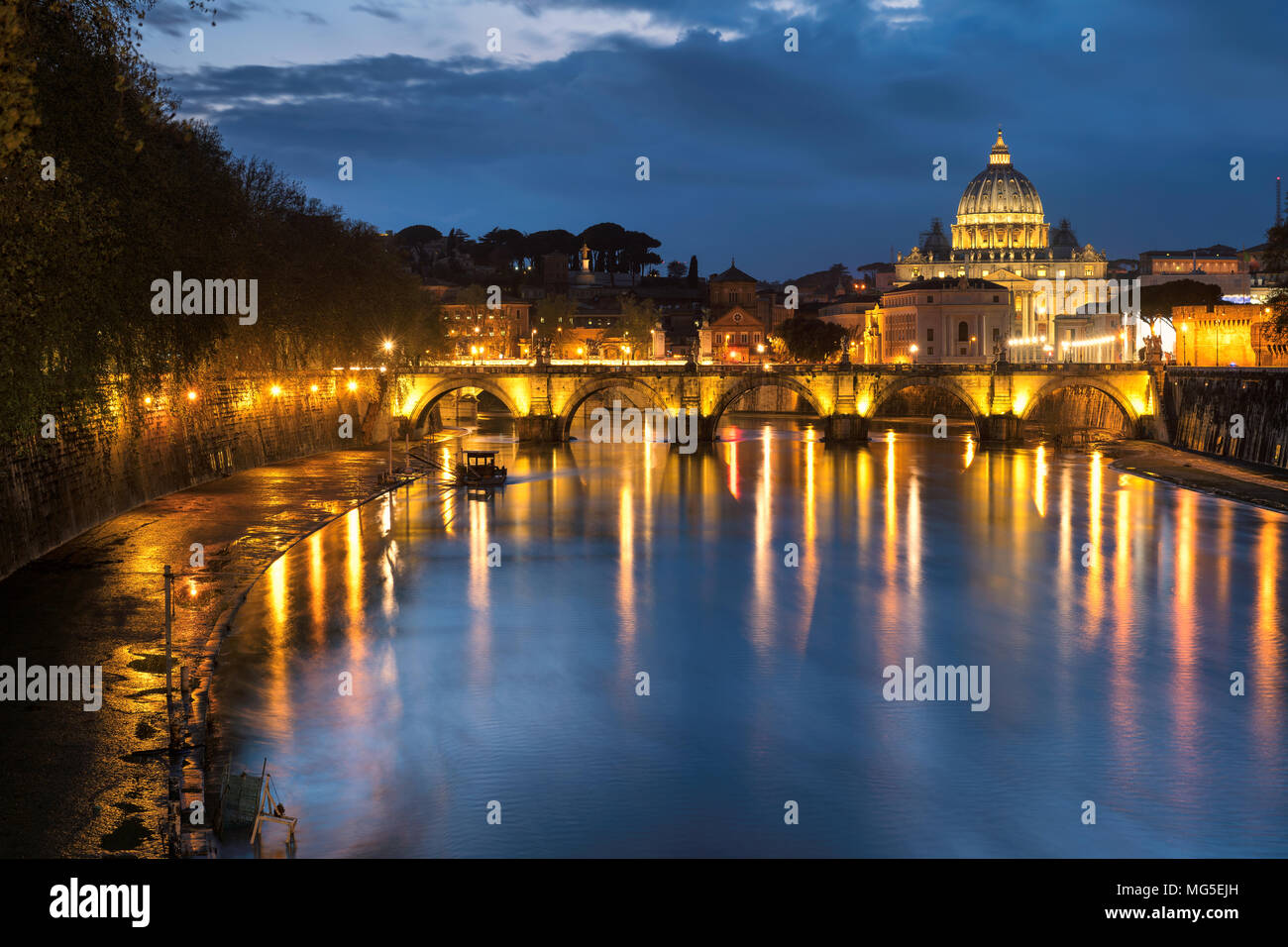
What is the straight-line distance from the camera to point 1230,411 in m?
66.1

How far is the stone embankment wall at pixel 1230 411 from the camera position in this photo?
5981 cm

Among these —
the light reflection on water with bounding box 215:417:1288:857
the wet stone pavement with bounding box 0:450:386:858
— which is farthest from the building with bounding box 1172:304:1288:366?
the wet stone pavement with bounding box 0:450:386:858

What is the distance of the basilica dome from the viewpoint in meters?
189

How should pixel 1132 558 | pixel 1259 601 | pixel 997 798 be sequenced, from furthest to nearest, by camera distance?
pixel 1132 558, pixel 1259 601, pixel 997 798

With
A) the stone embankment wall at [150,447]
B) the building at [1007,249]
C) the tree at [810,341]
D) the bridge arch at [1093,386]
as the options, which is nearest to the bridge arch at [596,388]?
the stone embankment wall at [150,447]

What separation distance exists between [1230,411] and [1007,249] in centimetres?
12399

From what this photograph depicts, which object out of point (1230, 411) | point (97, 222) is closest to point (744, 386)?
point (1230, 411)

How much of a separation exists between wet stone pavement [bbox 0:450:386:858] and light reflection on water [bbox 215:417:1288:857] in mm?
1284

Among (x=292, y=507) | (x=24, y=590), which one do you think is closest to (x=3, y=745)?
(x=24, y=590)

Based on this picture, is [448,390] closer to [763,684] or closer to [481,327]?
[763,684]

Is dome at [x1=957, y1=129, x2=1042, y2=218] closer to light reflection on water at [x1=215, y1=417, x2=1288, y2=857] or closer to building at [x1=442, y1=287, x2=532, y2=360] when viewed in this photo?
building at [x1=442, y1=287, x2=532, y2=360]

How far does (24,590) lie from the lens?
1030 inches

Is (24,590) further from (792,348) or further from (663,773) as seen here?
(792,348)

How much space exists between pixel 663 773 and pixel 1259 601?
1947 centimetres
